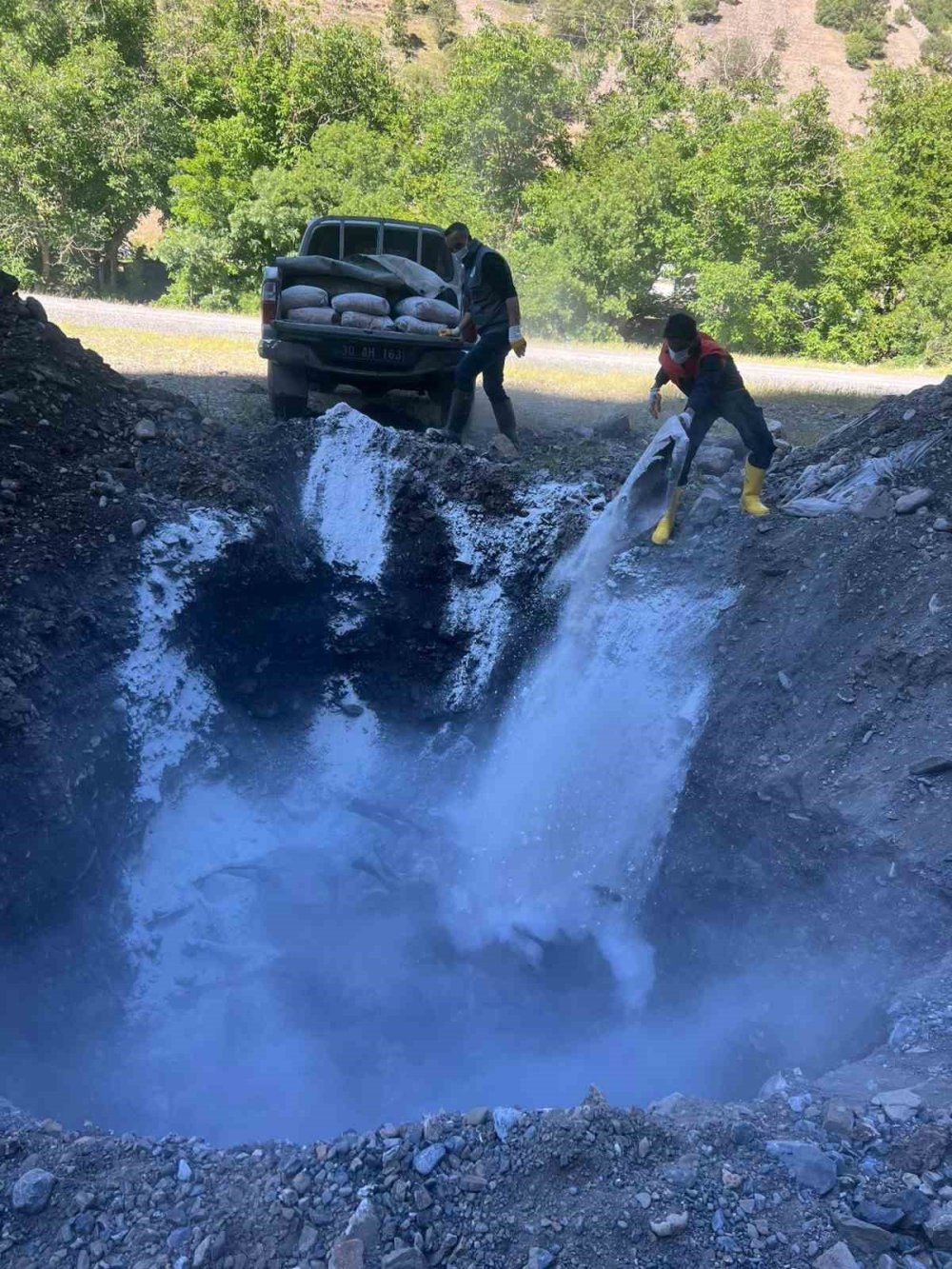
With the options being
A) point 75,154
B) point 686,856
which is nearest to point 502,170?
point 75,154

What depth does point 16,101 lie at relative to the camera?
20.5 meters

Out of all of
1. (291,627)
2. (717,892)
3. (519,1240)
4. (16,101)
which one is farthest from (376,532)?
(16,101)

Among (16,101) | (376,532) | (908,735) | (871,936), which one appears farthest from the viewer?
(16,101)

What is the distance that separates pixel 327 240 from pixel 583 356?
19.7 feet

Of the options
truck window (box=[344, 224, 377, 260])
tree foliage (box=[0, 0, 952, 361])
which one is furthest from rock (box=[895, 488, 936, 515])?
tree foliage (box=[0, 0, 952, 361])

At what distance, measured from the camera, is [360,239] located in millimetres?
9898

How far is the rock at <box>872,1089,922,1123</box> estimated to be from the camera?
3.25 metres

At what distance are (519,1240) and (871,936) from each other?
7.66 feet

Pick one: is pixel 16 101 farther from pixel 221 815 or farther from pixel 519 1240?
pixel 519 1240

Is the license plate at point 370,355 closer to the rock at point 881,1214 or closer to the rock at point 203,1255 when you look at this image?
the rock at point 203,1255

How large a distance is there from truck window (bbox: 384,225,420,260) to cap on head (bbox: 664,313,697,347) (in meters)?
4.81

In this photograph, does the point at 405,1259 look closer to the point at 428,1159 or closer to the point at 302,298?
the point at 428,1159

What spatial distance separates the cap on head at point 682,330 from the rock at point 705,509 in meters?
1.28

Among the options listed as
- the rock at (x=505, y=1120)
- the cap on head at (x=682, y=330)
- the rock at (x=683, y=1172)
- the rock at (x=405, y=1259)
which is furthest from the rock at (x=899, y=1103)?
the cap on head at (x=682, y=330)
